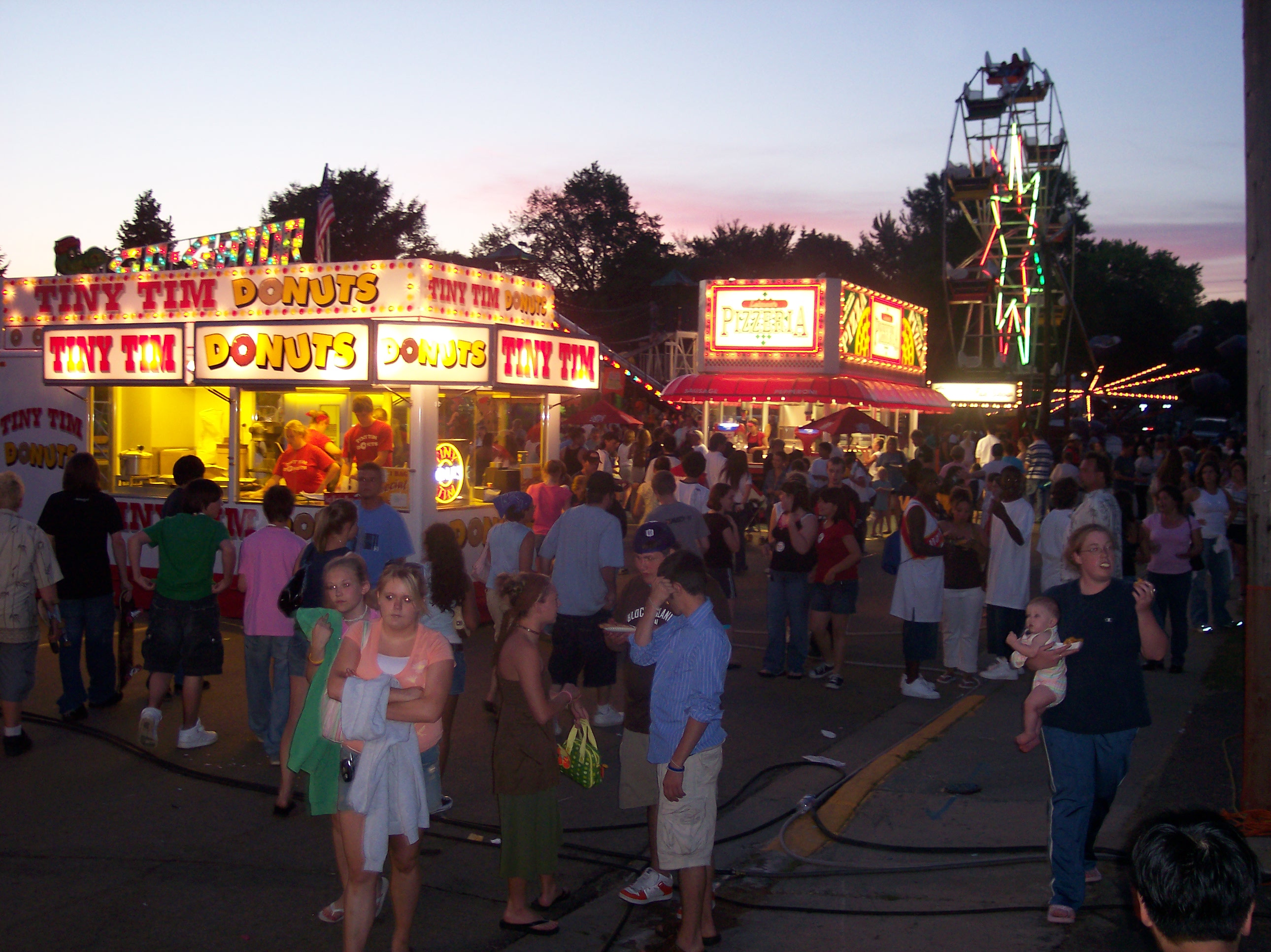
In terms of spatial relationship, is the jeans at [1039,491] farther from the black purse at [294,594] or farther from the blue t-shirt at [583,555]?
the black purse at [294,594]

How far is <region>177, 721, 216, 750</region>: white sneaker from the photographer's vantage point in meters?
6.86

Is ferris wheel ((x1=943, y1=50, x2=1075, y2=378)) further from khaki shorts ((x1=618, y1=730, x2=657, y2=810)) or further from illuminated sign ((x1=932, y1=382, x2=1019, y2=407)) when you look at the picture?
khaki shorts ((x1=618, y1=730, x2=657, y2=810))

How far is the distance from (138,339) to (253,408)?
1.42 metres

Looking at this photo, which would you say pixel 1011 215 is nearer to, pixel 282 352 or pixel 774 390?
pixel 774 390

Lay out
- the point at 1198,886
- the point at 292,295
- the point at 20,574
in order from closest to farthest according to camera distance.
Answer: the point at 1198,886 → the point at 20,574 → the point at 292,295

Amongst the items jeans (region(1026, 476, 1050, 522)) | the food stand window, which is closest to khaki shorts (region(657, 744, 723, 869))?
the food stand window

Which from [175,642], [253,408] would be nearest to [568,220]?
[253,408]

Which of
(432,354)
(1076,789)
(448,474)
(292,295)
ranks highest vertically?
(292,295)

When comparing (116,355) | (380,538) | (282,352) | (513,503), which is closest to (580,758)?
(513,503)

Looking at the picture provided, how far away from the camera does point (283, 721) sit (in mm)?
6523

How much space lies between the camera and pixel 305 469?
10.8 metres

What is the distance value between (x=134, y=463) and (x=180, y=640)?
6.11 m

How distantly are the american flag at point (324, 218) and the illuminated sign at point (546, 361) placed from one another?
3303 mm

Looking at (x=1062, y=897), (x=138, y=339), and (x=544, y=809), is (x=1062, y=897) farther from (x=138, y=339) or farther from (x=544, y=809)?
(x=138, y=339)
